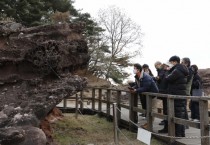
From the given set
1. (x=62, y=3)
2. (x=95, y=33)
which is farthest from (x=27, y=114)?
(x=95, y=33)

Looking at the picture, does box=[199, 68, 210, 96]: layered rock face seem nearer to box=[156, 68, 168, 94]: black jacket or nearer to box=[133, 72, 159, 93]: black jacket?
box=[156, 68, 168, 94]: black jacket

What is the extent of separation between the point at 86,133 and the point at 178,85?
3245 mm

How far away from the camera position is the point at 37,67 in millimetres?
8445

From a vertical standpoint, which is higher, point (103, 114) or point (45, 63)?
Answer: point (45, 63)

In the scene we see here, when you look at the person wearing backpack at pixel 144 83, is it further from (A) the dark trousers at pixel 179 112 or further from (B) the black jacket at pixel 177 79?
(A) the dark trousers at pixel 179 112

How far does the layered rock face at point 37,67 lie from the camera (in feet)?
25.4

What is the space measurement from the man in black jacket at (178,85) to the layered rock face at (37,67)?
2044 mm

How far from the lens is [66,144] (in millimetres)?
8992

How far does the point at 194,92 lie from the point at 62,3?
19.8m

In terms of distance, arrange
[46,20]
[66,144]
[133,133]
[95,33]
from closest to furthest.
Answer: [66,144], [133,133], [46,20], [95,33]

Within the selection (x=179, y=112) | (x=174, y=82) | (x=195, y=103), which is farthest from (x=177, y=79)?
(x=195, y=103)

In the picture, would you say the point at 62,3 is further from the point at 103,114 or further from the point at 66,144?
the point at 66,144

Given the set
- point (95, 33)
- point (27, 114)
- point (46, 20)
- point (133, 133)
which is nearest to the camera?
point (27, 114)

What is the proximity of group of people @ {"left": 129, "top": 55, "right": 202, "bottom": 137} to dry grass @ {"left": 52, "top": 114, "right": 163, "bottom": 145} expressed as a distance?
2.89ft
